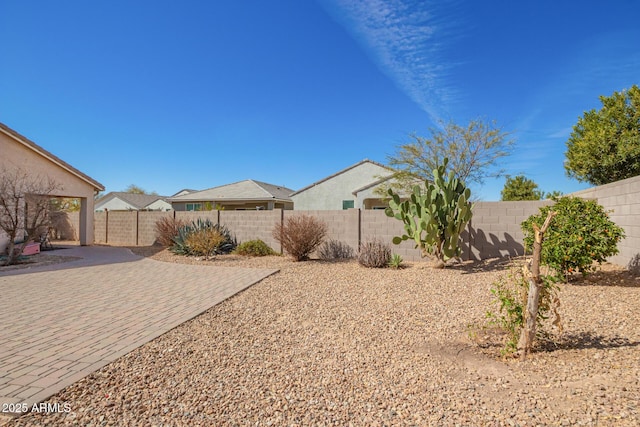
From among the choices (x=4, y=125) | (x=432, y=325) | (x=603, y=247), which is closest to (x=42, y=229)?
(x=4, y=125)

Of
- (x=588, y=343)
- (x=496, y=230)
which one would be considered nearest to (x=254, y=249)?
(x=496, y=230)

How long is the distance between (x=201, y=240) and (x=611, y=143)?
73.3 ft

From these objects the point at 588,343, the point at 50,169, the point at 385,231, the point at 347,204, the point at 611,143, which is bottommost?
the point at 588,343

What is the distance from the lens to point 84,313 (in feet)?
17.5

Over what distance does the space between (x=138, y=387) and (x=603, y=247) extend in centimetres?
783

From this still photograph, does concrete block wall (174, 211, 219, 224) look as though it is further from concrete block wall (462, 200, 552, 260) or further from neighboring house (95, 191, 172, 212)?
neighboring house (95, 191, 172, 212)

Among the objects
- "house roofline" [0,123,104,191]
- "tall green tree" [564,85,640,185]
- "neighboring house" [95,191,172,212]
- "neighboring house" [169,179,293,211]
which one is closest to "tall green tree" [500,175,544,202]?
"tall green tree" [564,85,640,185]

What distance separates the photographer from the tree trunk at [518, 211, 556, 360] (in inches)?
Answer: 133

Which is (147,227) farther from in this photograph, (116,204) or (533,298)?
(116,204)

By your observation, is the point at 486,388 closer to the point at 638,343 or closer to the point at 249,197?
the point at 638,343

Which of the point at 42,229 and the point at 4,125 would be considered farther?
the point at 4,125

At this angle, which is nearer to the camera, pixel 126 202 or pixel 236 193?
pixel 236 193

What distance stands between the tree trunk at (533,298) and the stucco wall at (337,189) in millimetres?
24096

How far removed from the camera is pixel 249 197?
28625 mm
